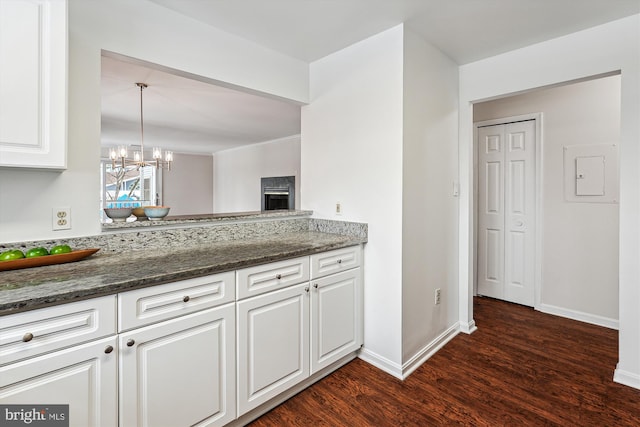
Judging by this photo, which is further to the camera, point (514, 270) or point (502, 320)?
point (514, 270)

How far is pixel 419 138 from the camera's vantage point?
7.64ft

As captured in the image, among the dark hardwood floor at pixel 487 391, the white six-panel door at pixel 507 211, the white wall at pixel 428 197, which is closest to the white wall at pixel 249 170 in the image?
the white six-panel door at pixel 507 211

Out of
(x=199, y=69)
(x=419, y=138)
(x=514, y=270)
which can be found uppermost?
(x=199, y=69)

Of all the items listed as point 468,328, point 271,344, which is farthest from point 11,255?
point 468,328

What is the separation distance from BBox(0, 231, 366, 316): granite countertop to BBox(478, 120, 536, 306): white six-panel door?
226 cm

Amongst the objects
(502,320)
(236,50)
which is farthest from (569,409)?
(236,50)

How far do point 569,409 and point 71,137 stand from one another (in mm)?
3017

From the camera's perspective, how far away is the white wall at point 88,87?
1522 millimetres

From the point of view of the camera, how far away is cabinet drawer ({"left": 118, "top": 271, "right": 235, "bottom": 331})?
1.28 meters

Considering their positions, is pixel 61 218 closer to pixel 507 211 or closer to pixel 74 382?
pixel 74 382

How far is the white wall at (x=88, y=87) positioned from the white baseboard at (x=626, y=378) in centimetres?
323

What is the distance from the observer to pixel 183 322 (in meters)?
1.43

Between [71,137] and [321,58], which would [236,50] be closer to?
[321,58]

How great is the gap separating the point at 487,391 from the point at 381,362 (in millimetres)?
663
